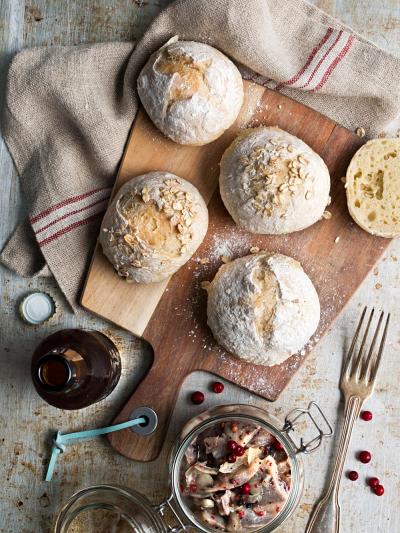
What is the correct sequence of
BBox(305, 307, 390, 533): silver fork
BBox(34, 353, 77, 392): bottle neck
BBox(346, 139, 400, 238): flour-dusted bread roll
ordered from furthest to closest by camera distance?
BBox(305, 307, 390, 533): silver fork < BBox(346, 139, 400, 238): flour-dusted bread roll < BBox(34, 353, 77, 392): bottle neck

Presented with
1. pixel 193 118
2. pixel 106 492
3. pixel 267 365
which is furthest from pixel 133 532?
pixel 193 118

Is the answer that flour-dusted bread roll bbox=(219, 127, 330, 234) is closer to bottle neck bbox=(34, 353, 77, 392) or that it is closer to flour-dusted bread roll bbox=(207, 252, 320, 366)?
flour-dusted bread roll bbox=(207, 252, 320, 366)

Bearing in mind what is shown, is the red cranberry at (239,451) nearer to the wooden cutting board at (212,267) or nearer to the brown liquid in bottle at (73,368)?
the wooden cutting board at (212,267)

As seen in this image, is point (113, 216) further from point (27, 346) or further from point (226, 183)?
point (27, 346)

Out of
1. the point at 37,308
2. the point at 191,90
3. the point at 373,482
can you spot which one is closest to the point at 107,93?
the point at 191,90

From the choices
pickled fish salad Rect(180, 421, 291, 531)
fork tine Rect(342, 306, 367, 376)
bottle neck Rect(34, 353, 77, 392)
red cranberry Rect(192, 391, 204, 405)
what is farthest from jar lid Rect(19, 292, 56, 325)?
fork tine Rect(342, 306, 367, 376)

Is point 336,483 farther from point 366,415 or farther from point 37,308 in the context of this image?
point 37,308
